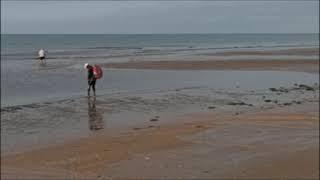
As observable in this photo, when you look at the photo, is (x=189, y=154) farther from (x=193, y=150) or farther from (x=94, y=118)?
(x=94, y=118)

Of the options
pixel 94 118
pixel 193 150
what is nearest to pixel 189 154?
pixel 193 150

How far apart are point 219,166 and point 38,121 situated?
24.3 feet

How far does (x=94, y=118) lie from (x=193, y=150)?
19.0 ft

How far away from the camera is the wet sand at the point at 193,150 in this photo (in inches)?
332

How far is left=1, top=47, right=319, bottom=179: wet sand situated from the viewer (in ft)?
27.6

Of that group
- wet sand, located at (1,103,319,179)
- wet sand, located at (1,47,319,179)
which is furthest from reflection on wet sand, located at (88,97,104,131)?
wet sand, located at (1,103,319,179)

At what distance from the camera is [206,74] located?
31.2 m

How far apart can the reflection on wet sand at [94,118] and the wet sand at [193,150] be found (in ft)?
1.22

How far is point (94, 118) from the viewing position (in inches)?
600

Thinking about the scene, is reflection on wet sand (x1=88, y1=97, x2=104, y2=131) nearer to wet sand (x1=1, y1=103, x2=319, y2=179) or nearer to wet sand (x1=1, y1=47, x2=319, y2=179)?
wet sand (x1=1, y1=47, x2=319, y2=179)

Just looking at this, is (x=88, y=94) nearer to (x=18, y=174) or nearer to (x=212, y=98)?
(x=212, y=98)

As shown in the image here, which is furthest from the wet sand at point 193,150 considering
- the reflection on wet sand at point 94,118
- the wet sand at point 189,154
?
the reflection on wet sand at point 94,118

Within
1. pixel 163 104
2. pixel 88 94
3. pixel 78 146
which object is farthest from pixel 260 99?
pixel 78 146

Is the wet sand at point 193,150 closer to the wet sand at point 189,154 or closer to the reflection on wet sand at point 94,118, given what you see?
the wet sand at point 189,154
